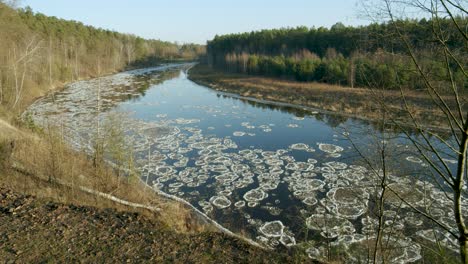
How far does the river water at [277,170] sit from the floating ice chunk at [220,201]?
0.03 meters

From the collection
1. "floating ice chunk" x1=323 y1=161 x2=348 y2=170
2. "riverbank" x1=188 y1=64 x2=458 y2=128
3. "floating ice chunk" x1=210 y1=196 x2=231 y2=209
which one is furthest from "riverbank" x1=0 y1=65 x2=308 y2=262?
"riverbank" x1=188 y1=64 x2=458 y2=128

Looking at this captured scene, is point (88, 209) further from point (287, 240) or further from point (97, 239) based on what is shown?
point (287, 240)

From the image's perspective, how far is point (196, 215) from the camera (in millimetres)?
10828

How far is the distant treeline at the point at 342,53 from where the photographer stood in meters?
3.96

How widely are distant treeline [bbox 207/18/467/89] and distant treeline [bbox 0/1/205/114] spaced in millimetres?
19824

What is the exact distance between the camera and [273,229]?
400 inches

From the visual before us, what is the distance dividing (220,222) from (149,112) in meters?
20.4

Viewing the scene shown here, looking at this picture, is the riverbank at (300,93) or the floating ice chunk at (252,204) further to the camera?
the riverbank at (300,93)

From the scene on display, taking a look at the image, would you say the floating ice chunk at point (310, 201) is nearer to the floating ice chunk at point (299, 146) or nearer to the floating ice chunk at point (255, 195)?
the floating ice chunk at point (255, 195)

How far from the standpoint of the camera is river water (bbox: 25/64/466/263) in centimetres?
895

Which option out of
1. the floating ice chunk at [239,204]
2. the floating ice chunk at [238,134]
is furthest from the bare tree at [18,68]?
the floating ice chunk at [239,204]

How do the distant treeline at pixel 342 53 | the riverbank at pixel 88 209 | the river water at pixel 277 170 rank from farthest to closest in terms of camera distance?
1. the river water at pixel 277 170
2. the riverbank at pixel 88 209
3. the distant treeline at pixel 342 53

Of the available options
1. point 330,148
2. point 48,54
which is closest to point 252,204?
point 330,148

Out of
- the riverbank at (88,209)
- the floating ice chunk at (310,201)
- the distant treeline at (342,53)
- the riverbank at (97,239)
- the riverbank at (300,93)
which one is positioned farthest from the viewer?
the riverbank at (300,93)
